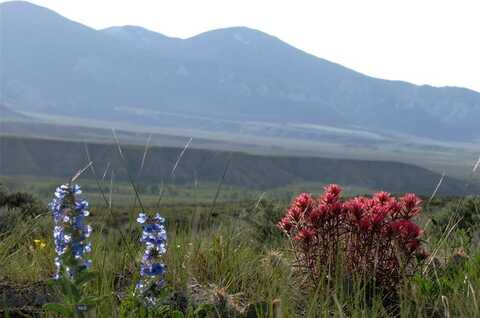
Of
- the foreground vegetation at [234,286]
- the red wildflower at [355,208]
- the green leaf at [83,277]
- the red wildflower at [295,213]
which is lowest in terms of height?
the foreground vegetation at [234,286]

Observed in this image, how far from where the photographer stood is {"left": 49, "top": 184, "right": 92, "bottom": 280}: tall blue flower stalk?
10.1 feet

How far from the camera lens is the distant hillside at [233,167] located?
9338cm

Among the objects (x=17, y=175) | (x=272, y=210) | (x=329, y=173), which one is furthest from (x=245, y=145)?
(x=272, y=210)

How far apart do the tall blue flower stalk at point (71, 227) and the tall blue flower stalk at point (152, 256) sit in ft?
1.07

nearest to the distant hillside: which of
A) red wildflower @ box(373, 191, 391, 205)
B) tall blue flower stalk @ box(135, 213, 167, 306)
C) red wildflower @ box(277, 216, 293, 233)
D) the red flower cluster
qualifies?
red wildflower @ box(277, 216, 293, 233)

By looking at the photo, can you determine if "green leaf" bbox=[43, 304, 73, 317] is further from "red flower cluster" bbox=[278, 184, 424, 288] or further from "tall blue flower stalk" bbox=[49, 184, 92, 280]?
"red flower cluster" bbox=[278, 184, 424, 288]

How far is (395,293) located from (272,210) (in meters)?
5.99

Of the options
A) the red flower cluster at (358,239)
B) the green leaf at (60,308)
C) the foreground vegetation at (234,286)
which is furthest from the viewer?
the red flower cluster at (358,239)

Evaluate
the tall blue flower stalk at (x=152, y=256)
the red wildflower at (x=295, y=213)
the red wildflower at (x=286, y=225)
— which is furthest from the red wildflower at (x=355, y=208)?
the tall blue flower stalk at (x=152, y=256)

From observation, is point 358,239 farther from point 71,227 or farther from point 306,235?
point 71,227

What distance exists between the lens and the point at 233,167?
4080 inches

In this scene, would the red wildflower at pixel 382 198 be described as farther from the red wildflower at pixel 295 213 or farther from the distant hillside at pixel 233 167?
the distant hillside at pixel 233 167

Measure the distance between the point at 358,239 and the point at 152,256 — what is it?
1576 millimetres

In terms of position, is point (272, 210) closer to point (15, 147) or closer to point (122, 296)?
point (122, 296)
